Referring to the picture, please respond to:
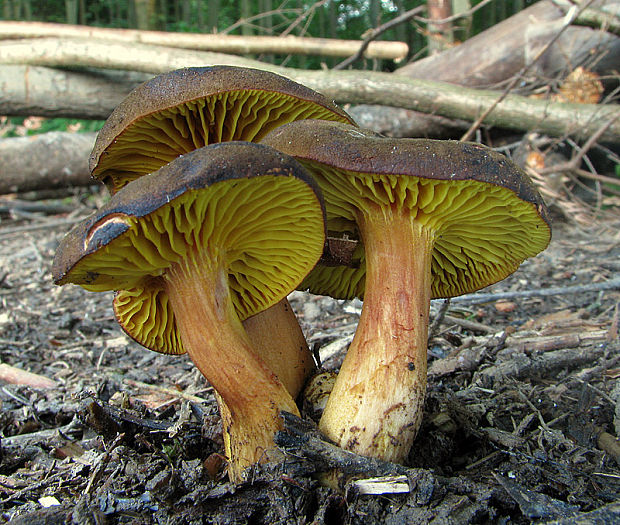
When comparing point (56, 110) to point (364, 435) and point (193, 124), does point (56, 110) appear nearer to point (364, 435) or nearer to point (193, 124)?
point (193, 124)

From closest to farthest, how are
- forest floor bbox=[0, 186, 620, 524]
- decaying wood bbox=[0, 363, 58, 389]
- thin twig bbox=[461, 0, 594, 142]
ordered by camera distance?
forest floor bbox=[0, 186, 620, 524] → decaying wood bbox=[0, 363, 58, 389] → thin twig bbox=[461, 0, 594, 142]

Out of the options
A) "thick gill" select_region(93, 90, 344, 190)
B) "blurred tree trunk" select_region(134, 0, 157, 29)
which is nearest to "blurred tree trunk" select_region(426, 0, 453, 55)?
"blurred tree trunk" select_region(134, 0, 157, 29)

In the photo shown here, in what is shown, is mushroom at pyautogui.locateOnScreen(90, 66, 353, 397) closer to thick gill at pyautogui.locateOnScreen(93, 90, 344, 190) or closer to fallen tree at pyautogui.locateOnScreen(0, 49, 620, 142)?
thick gill at pyautogui.locateOnScreen(93, 90, 344, 190)

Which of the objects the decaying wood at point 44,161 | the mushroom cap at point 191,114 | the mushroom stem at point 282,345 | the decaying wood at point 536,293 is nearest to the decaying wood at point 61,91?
the decaying wood at point 44,161

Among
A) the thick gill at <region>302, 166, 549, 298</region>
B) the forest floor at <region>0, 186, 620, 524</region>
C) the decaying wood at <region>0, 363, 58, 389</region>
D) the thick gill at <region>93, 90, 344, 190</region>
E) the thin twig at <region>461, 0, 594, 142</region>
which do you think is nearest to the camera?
the forest floor at <region>0, 186, 620, 524</region>

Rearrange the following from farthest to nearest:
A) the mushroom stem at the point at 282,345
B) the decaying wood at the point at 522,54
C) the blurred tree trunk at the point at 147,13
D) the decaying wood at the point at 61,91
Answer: the blurred tree trunk at the point at 147,13, the decaying wood at the point at 522,54, the decaying wood at the point at 61,91, the mushroom stem at the point at 282,345

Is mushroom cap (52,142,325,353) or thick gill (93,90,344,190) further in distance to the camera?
thick gill (93,90,344,190)

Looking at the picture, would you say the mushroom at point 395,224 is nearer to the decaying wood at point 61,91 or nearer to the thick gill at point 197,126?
the thick gill at point 197,126
